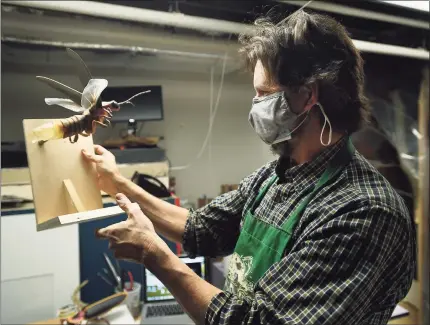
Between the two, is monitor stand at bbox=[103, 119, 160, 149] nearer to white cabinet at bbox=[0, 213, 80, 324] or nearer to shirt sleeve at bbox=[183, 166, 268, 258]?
shirt sleeve at bbox=[183, 166, 268, 258]

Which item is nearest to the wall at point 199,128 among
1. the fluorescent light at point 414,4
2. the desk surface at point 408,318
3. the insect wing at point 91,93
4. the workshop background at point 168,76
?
the workshop background at point 168,76

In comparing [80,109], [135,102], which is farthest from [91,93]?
[135,102]

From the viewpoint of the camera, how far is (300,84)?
0.79 metres

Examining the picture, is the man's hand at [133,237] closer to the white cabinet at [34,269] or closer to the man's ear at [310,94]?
the man's ear at [310,94]

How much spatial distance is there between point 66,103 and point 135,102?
330mm

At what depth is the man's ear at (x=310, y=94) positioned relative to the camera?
0.79m

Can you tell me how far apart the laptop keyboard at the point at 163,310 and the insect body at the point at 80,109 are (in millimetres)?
1030

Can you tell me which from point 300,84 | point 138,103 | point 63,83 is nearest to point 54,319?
point 138,103

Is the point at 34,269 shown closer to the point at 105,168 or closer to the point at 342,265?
the point at 105,168

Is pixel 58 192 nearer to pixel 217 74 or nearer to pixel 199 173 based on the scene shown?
pixel 217 74

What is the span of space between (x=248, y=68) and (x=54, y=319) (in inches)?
54.2

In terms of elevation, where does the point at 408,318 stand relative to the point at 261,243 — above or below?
below

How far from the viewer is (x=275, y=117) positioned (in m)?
0.82

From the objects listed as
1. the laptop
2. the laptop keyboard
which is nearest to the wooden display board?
the laptop
